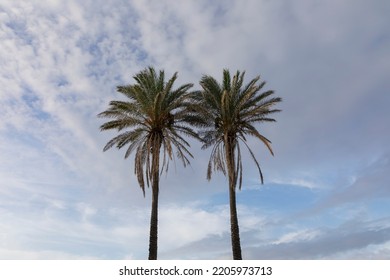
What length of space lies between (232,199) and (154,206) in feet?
20.0

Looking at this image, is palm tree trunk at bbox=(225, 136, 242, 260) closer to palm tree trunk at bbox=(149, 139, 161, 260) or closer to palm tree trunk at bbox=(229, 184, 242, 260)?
palm tree trunk at bbox=(229, 184, 242, 260)

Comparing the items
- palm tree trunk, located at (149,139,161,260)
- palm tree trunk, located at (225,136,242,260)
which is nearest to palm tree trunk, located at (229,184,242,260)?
palm tree trunk, located at (225,136,242,260)

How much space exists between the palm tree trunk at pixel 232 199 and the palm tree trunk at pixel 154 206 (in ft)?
18.6

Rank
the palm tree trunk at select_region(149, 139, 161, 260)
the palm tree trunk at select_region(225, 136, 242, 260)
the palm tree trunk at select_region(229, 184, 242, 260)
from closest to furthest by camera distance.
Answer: the palm tree trunk at select_region(149, 139, 161, 260) → the palm tree trunk at select_region(229, 184, 242, 260) → the palm tree trunk at select_region(225, 136, 242, 260)

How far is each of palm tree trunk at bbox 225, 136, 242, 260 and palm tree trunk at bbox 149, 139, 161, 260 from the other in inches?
223

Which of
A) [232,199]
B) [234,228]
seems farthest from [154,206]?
[234,228]

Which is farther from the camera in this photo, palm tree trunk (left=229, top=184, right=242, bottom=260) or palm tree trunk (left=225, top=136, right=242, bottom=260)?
palm tree trunk (left=225, top=136, right=242, bottom=260)

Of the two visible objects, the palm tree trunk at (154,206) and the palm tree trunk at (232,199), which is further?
the palm tree trunk at (232,199)

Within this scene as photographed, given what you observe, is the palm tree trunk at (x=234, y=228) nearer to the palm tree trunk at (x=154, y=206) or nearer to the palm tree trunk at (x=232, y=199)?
the palm tree trunk at (x=232, y=199)

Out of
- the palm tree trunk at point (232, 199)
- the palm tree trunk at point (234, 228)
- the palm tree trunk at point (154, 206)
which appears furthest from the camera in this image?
the palm tree trunk at point (232, 199)

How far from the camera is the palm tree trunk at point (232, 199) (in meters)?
31.9

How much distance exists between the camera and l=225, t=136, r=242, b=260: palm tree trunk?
31.9m

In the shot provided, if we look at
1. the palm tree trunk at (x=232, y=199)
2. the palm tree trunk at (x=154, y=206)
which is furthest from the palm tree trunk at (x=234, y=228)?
the palm tree trunk at (x=154, y=206)
